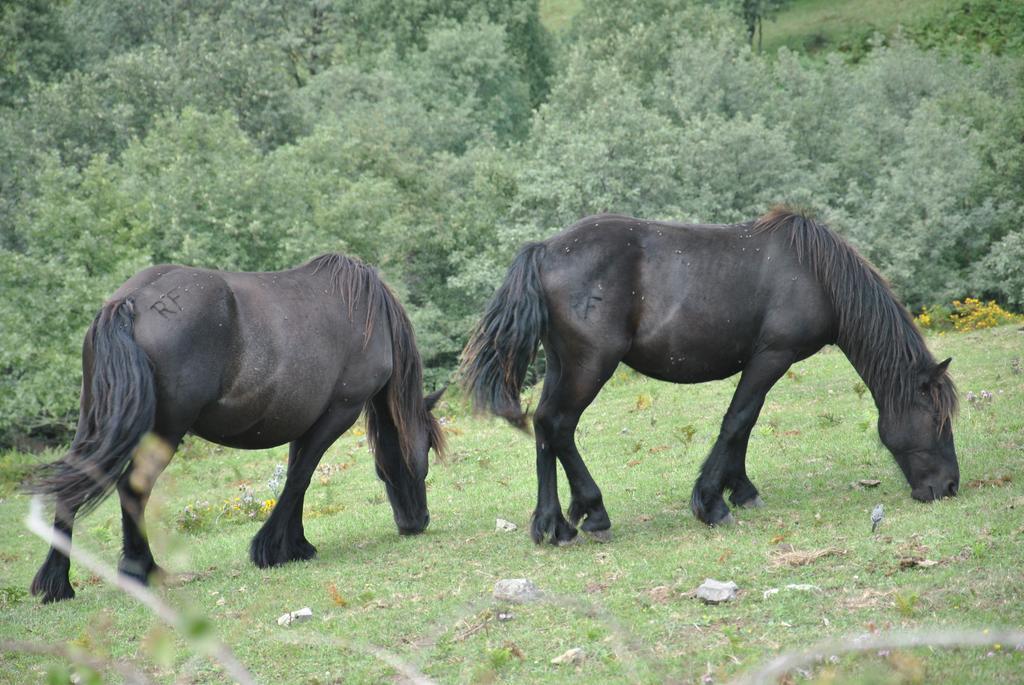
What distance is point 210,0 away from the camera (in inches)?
2266

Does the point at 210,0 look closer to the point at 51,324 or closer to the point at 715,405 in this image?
the point at 51,324

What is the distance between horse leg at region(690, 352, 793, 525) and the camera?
28.5 feet

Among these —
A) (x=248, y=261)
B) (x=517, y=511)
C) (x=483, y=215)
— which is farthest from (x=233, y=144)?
(x=517, y=511)

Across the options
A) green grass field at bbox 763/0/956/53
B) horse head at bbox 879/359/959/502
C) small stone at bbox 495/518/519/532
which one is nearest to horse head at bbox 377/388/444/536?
small stone at bbox 495/518/519/532

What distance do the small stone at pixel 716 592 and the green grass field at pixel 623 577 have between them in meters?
0.07

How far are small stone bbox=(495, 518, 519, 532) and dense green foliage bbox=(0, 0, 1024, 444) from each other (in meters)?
20.3

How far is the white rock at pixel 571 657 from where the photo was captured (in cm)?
582

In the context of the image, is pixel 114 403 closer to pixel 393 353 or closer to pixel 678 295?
pixel 393 353

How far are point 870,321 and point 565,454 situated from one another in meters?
2.60

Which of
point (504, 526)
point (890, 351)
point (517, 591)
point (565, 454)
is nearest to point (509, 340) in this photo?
point (565, 454)

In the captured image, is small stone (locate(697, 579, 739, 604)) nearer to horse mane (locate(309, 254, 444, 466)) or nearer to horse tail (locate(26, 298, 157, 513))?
horse mane (locate(309, 254, 444, 466))

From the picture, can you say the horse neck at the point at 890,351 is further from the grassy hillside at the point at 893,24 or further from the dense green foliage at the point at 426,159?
the grassy hillside at the point at 893,24

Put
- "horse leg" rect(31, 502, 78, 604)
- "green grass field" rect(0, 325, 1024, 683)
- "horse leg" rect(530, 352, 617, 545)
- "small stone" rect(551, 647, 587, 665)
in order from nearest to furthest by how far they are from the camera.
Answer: "green grass field" rect(0, 325, 1024, 683) → "small stone" rect(551, 647, 587, 665) → "horse leg" rect(31, 502, 78, 604) → "horse leg" rect(530, 352, 617, 545)

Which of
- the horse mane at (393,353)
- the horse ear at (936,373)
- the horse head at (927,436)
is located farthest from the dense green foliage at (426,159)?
the horse ear at (936,373)
